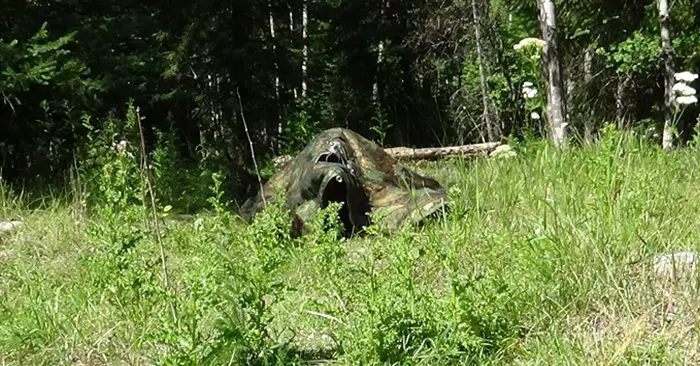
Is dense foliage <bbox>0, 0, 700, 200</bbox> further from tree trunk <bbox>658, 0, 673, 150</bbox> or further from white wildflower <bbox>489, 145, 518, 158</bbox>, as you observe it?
tree trunk <bbox>658, 0, 673, 150</bbox>

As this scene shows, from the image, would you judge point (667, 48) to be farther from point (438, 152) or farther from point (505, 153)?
point (505, 153)

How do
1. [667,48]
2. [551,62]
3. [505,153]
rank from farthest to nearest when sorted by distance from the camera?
[667,48], [551,62], [505,153]

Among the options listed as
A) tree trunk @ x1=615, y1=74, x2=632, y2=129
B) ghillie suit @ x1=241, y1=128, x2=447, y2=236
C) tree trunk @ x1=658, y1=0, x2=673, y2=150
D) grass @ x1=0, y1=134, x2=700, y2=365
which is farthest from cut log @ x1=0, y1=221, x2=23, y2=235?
tree trunk @ x1=615, y1=74, x2=632, y2=129

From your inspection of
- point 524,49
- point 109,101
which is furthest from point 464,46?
point 524,49

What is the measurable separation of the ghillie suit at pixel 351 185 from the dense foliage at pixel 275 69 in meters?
0.72

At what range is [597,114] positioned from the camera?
1228 centimetres

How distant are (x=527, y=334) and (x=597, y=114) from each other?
10.2 meters

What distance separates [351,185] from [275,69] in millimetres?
6664

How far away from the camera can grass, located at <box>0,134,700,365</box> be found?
2.55 meters

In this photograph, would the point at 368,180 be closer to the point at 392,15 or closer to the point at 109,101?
the point at 109,101

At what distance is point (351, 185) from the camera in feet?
A: 17.9

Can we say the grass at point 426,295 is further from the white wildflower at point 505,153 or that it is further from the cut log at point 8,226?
the cut log at point 8,226

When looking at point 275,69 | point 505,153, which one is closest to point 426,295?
point 505,153

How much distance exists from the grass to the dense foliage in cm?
159
